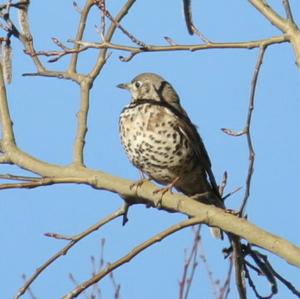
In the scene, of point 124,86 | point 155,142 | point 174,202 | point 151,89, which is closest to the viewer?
point 174,202

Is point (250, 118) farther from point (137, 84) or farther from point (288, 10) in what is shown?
point (137, 84)

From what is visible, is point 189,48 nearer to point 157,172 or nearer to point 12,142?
point 12,142

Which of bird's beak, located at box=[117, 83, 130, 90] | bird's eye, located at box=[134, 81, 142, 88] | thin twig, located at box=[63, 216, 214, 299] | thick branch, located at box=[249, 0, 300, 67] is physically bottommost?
thin twig, located at box=[63, 216, 214, 299]

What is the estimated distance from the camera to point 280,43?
4.10m

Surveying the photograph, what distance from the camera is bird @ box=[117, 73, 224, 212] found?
6.51m

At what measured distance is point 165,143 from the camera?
6.55 m

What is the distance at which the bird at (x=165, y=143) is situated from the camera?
6.51 m

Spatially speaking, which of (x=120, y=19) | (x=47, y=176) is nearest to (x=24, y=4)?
(x=120, y=19)

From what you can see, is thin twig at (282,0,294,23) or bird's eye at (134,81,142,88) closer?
thin twig at (282,0,294,23)

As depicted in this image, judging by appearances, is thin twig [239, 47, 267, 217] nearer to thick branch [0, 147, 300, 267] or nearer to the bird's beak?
thick branch [0, 147, 300, 267]

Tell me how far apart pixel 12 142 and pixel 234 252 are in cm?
142

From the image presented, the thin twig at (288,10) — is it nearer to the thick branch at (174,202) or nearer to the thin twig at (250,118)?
the thin twig at (250,118)

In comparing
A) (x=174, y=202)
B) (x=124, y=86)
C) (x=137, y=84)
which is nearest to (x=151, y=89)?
(x=137, y=84)

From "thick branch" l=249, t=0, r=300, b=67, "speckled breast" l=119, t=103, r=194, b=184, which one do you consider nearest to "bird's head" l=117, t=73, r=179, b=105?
"speckled breast" l=119, t=103, r=194, b=184
